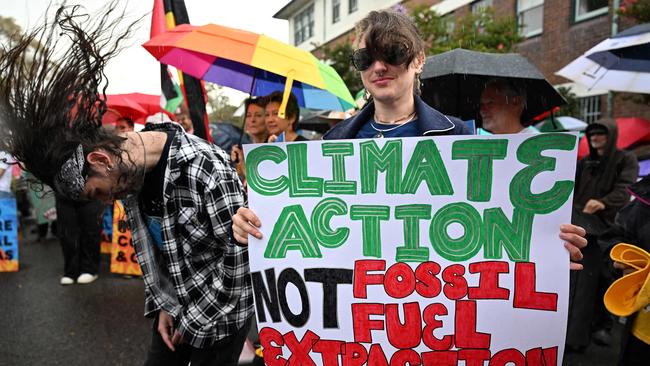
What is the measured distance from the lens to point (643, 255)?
174 cm

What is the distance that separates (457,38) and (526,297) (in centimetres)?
957

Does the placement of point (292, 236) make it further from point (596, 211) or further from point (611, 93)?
point (611, 93)

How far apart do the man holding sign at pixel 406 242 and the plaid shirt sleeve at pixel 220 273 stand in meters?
0.27

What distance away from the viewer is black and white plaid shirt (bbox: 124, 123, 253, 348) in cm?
176

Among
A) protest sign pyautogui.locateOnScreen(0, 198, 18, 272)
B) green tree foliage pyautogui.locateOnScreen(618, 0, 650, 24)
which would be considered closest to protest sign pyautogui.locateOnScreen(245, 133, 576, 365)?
protest sign pyautogui.locateOnScreen(0, 198, 18, 272)

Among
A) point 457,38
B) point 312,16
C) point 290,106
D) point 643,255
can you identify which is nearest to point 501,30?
point 457,38

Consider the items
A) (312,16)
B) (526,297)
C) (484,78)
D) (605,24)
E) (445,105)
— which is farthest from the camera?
(312,16)

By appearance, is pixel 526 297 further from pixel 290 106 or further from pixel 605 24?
pixel 605 24

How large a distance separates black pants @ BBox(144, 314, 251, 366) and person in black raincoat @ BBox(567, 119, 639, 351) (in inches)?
108

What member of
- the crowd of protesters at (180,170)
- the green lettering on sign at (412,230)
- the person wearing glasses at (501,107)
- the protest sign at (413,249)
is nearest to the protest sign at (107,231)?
the crowd of protesters at (180,170)

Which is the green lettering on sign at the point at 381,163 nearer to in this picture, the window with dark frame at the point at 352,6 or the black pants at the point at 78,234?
the black pants at the point at 78,234

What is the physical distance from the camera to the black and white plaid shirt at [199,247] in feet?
5.79

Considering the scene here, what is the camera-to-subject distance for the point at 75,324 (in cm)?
418

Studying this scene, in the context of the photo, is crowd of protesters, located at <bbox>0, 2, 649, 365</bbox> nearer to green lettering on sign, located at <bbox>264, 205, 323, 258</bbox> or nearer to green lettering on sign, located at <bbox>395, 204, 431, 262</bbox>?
green lettering on sign, located at <bbox>264, 205, 323, 258</bbox>
